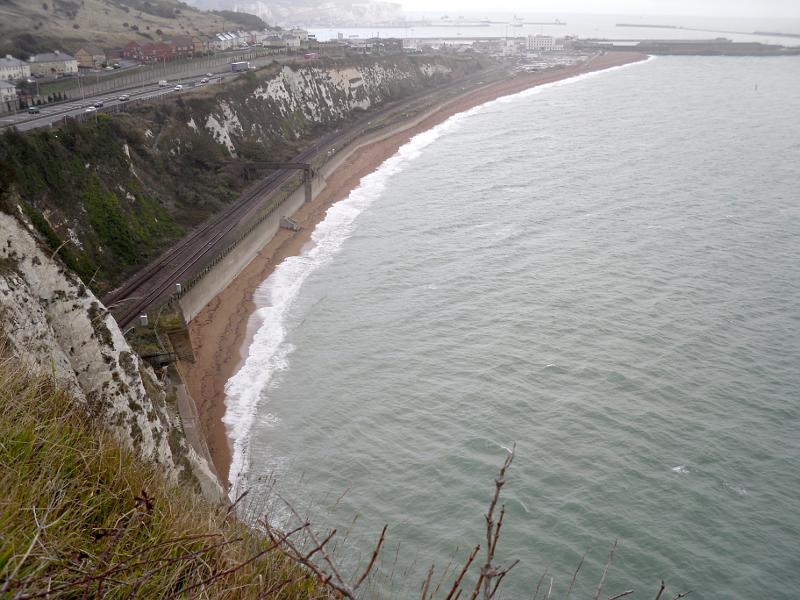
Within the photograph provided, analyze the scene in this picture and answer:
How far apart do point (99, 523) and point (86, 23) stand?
316 feet

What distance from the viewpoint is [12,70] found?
5338cm

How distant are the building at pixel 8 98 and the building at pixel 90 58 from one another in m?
20.5

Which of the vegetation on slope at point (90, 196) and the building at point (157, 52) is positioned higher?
the vegetation on slope at point (90, 196)

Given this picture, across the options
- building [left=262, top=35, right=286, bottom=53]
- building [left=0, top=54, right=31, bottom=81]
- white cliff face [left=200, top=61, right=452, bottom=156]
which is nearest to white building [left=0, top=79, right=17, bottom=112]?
building [left=0, top=54, right=31, bottom=81]

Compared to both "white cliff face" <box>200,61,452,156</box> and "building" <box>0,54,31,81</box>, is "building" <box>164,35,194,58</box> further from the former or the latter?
"building" <box>0,54,31,81</box>

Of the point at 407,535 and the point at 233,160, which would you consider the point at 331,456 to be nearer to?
the point at 407,535

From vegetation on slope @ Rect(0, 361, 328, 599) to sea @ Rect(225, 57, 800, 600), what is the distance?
889 millimetres

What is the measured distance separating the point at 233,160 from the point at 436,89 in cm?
5353

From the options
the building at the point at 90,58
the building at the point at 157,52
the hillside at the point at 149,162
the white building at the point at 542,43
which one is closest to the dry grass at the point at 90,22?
the building at the point at 90,58

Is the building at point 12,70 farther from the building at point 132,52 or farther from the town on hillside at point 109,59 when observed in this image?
the building at point 132,52

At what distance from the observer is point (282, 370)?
923 inches

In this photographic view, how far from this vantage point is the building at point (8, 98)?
42.2m

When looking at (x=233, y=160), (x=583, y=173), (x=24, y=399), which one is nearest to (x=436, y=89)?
(x=583, y=173)

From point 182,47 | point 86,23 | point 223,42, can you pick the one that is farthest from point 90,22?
point 182,47
